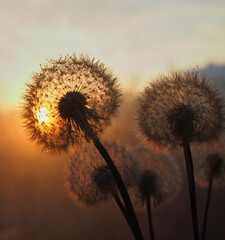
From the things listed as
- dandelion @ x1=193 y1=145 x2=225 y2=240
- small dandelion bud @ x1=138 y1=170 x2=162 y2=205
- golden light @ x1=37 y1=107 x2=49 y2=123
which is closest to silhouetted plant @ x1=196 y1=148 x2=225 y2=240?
dandelion @ x1=193 y1=145 x2=225 y2=240

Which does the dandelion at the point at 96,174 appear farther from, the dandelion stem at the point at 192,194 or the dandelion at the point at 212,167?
the dandelion at the point at 212,167

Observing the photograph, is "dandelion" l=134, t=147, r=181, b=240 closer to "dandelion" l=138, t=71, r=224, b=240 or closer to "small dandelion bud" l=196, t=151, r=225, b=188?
"small dandelion bud" l=196, t=151, r=225, b=188

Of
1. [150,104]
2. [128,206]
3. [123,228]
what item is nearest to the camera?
[128,206]

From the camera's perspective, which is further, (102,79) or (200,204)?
(200,204)

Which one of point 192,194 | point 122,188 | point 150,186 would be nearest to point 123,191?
point 122,188

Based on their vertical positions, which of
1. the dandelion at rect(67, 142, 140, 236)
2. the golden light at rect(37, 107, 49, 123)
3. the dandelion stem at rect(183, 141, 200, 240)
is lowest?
the dandelion stem at rect(183, 141, 200, 240)

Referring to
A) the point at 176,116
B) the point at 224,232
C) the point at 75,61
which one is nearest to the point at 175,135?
the point at 176,116

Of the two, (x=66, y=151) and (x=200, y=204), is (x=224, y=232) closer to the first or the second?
(x=200, y=204)
